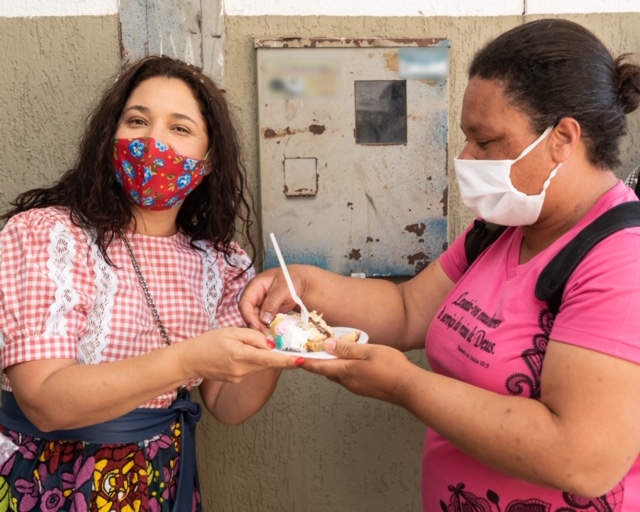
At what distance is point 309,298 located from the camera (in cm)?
238

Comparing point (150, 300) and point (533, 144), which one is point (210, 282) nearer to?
point (150, 300)

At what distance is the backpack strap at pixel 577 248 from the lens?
161cm

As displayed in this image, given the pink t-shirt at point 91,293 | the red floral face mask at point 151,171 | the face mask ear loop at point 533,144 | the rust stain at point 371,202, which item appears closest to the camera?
the face mask ear loop at point 533,144

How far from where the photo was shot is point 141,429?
6.66 ft

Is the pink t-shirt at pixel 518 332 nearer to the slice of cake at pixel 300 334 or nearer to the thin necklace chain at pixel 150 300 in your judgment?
the slice of cake at pixel 300 334

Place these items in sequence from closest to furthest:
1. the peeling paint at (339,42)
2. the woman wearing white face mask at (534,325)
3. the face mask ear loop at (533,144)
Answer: the woman wearing white face mask at (534,325) < the face mask ear loop at (533,144) < the peeling paint at (339,42)

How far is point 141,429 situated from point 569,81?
4.78ft

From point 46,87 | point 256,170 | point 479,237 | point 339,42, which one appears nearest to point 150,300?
point 256,170

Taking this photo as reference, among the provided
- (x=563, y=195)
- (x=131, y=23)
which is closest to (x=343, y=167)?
(x=131, y=23)

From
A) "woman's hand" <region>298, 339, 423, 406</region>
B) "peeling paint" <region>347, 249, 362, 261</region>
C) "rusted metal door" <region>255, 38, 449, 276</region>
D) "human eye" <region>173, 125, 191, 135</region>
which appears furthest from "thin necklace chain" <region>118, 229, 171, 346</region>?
"peeling paint" <region>347, 249, 362, 261</region>

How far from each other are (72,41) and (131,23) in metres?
0.23

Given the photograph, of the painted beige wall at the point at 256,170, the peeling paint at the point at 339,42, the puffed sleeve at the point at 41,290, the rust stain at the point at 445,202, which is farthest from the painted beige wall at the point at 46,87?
the rust stain at the point at 445,202

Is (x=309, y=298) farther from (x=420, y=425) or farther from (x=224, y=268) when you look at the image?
(x=420, y=425)

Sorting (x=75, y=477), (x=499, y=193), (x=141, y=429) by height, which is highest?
(x=499, y=193)
